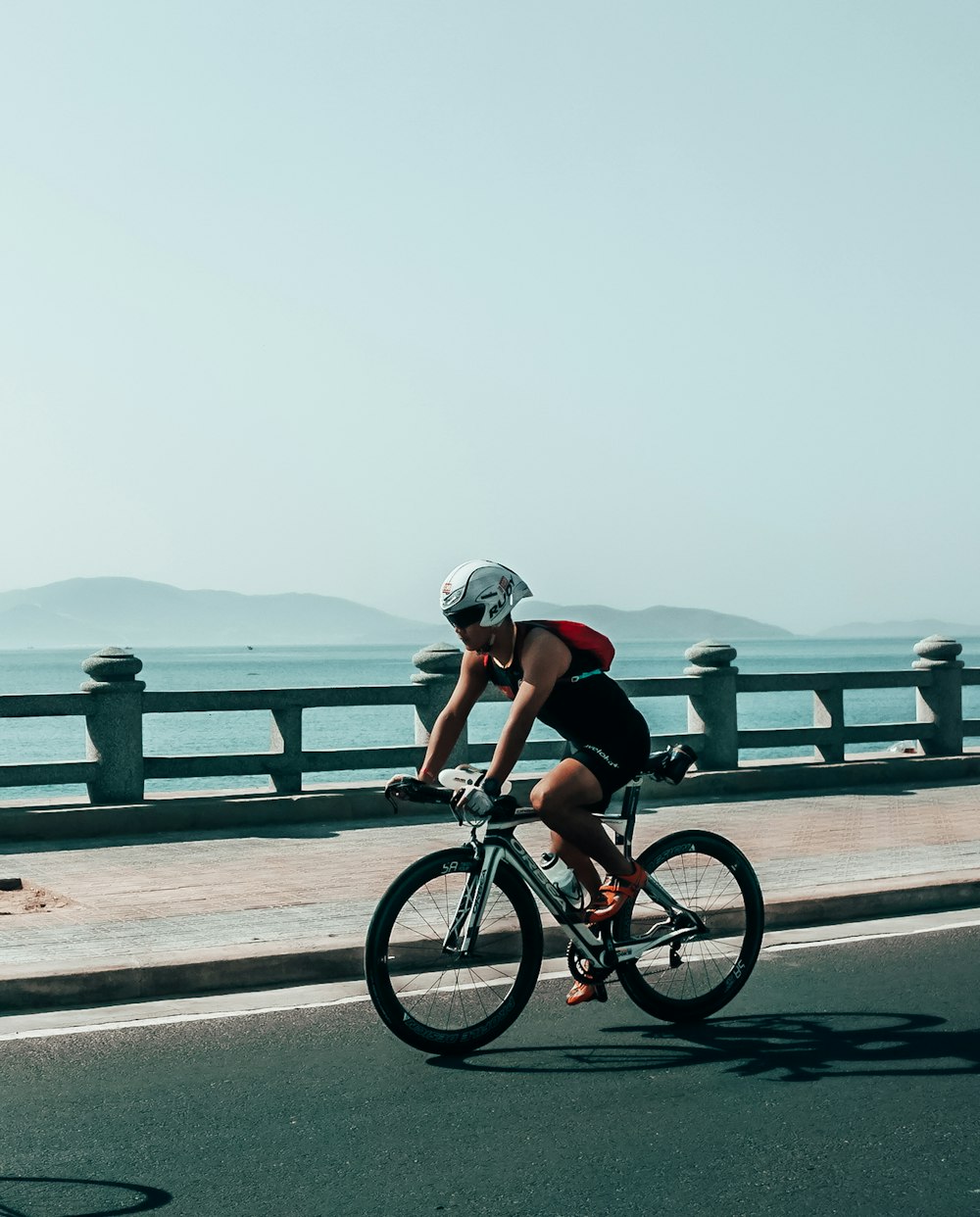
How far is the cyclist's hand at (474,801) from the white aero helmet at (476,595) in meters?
0.63

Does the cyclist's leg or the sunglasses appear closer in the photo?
the sunglasses

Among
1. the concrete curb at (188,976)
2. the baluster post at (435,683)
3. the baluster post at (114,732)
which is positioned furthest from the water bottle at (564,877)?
the baluster post at (435,683)

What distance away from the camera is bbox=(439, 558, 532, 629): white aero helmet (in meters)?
5.91

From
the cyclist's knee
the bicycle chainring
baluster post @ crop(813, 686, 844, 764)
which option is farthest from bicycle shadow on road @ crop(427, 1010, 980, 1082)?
baluster post @ crop(813, 686, 844, 764)

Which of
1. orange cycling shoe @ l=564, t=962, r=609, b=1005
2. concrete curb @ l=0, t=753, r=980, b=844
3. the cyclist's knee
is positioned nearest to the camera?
the cyclist's knee

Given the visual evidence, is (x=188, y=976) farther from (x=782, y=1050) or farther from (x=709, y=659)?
(x=709, y=659)

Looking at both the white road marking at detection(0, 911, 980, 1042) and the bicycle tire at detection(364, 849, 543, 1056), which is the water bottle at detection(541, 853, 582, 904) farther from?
the white road marking at detection(0, 911, 980, 1042)

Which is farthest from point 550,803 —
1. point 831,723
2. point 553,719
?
point 831,723

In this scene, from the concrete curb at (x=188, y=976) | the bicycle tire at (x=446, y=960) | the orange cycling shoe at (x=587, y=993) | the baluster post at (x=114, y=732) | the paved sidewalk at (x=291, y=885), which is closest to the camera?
the bicycle tire at (x=446, y=960)

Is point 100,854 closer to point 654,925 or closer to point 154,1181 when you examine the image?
point 654,925

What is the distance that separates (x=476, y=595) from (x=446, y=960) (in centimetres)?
143

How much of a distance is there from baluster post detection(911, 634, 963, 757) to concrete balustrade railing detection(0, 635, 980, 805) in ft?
0.03

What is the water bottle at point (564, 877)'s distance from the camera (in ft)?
20.7

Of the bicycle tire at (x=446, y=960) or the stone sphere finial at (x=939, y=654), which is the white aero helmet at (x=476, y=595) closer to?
the bicycle tire at (x=446, y=960)
